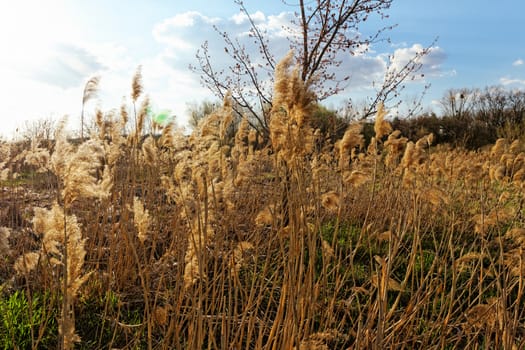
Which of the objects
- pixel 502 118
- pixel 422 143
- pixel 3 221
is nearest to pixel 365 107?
pixel 422 143

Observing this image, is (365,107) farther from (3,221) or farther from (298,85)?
(3,221)

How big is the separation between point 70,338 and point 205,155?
2.90ft

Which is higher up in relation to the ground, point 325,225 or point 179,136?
point 179,136

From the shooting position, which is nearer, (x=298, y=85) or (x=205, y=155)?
(x=298, y=85)

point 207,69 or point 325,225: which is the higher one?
point 207,69

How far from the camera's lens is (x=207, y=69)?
5.70 m

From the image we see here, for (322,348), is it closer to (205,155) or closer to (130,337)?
(205,155)

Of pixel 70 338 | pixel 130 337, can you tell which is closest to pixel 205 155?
pixel 70 338

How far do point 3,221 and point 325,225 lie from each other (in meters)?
3.68

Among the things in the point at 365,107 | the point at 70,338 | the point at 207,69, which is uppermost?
the point at 207,69

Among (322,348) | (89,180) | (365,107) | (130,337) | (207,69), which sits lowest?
(130,337)

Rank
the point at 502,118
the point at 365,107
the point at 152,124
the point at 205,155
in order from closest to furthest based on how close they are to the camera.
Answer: the point at 205,155
the point at 152,124
the point at 365,107
the point at 502,118

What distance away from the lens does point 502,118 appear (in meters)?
31.7

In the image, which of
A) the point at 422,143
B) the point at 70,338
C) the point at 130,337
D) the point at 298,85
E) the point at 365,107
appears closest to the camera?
the point at 70,338
